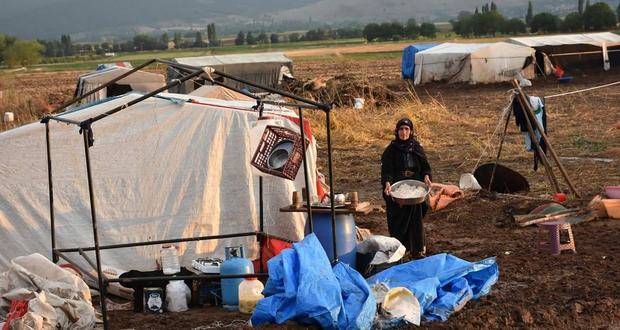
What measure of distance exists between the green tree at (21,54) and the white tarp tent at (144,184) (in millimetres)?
69326

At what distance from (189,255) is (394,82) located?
89.6 feet

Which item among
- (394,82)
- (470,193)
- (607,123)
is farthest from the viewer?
(394,82)

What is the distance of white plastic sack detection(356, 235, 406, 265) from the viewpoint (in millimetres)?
8023

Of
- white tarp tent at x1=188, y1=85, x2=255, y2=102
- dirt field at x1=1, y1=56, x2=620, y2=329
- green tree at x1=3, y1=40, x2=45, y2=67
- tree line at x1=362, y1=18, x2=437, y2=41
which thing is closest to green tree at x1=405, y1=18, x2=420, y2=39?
tree line at x1=362, y1=18, x2=437, y2=41

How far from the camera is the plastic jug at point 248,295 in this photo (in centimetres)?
739

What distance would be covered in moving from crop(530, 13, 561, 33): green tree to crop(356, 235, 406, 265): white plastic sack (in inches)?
2664

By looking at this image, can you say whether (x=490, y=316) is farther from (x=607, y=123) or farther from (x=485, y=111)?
(x=485, y=111)

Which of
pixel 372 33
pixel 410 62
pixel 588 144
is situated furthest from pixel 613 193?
pixel 372 33

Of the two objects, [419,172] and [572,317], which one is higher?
[419,172]

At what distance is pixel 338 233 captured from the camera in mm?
7992

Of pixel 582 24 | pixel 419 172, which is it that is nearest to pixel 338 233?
pixel 419 172

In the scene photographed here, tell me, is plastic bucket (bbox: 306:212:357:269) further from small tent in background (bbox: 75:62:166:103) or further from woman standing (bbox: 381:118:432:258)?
small tent in background (bbox: 75:62:166:103)

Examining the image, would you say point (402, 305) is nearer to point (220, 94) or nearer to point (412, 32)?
point (220, 94)

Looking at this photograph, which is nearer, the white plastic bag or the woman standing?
the white plastic bag
